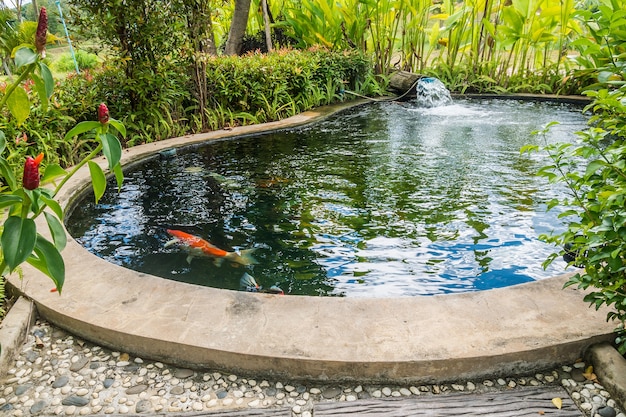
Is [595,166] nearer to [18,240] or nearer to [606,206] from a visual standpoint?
[606,206]

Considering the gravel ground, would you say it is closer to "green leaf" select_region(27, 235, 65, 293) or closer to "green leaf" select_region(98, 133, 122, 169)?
"green leaf" select_region(27, 235, 65, 293)

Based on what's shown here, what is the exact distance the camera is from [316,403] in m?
1.78

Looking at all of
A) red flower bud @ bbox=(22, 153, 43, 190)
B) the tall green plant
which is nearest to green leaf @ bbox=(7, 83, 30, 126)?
the tall green plant

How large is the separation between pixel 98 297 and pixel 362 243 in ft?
5.86

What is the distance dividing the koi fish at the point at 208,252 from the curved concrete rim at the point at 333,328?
696 millimetres

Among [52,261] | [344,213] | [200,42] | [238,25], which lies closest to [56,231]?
[52,261]

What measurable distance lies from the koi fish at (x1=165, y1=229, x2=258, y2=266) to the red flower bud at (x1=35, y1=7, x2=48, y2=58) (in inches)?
79.1

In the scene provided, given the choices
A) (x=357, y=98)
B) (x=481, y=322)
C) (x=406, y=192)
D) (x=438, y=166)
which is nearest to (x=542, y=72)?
(x=357, y=98)

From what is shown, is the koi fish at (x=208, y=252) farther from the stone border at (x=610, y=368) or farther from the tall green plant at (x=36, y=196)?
the stone border at (x=610, y=368)

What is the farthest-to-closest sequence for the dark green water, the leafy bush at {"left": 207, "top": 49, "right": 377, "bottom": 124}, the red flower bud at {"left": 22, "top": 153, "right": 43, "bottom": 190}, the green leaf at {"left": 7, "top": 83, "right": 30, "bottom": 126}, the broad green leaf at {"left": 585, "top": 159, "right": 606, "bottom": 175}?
the leafy bush at {"left": 207, "top": 49, "right": 377, "bottom": 124} → the dark green water → the broad green leaf at {"left": 585, "top": 159, "right": 606, "bottom": 175} → the green leaf at {"left": 7, "top": 83, "right": 30, "bottom": 126} → the red flower bud at {"left": 22, "top": 153, "right": 43, "bottom": 190}

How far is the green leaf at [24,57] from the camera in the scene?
1181 mm

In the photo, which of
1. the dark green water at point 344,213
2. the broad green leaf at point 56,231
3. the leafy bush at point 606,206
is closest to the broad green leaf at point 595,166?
the leafy bush at point 606,206

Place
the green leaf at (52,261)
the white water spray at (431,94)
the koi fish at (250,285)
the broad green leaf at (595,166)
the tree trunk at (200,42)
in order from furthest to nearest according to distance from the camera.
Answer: the white water spray at (431,94) < the tree trunk at (200,42) < the koi fish at (250,285) < the broad green leaf at (595,166) < the green leaf at (52,261)

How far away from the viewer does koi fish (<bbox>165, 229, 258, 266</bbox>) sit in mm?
3105
